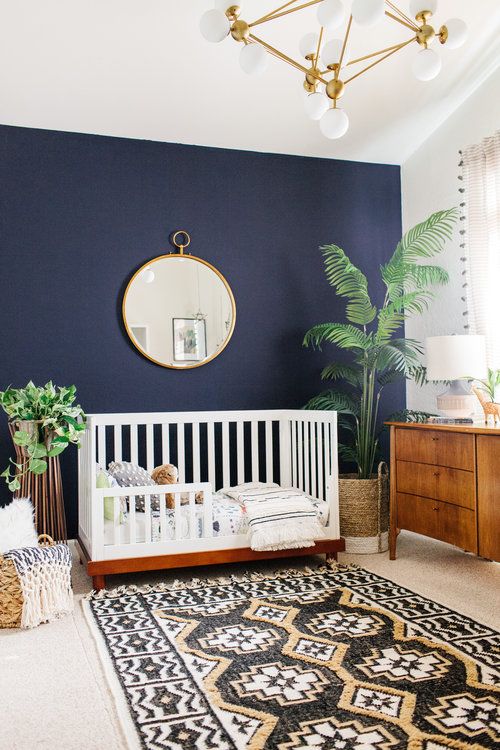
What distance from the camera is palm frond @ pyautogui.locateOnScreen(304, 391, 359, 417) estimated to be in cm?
384

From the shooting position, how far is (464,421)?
10.5 ft

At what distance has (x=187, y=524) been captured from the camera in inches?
125

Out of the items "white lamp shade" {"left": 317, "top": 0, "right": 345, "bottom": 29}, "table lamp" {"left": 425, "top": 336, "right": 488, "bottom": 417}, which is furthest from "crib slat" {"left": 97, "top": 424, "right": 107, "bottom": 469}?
"white lamp shade" {"left": 317, "top": 0, "right": 345, "bottom": 29}

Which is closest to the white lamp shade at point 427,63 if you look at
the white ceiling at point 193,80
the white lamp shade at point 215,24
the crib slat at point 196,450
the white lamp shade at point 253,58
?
the white lamp shade at point 253,58

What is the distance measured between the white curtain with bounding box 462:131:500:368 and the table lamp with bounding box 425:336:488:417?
43cm

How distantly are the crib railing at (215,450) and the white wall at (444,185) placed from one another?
1.05m

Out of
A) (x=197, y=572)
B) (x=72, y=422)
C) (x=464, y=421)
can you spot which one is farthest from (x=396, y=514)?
(x=72, y=422)

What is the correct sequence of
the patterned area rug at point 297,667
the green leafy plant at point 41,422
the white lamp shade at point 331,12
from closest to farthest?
the patterned area rug at point 297,667
the white lamp shade at point 331,12
the green leafy plant at point 41,422

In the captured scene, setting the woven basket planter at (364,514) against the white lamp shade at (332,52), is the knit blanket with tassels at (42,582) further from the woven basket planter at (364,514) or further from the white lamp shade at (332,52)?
the white lamp shade at (332,52)

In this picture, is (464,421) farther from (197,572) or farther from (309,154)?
(309,154)

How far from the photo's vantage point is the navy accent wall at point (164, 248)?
3844 mm

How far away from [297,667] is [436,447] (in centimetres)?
145

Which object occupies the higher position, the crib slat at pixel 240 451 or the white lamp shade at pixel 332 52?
the white lamp shade at pixel 332 52

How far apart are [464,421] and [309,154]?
7.15 ft
